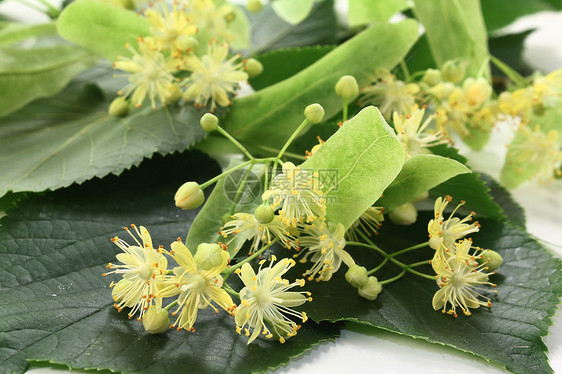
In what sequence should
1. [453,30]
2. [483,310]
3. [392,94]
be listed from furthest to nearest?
[453,30] < [392,94] < [483,310]

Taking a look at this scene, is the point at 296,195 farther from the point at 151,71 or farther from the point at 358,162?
the point at 151,71

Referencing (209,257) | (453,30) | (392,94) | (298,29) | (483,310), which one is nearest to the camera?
(209,257)

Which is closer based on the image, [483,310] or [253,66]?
[483,310]

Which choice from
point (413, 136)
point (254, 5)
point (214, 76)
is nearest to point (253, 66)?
point (214, 76)

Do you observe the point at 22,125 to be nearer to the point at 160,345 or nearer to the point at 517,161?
the point at 160,345

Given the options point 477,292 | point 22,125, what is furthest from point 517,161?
point 22,125

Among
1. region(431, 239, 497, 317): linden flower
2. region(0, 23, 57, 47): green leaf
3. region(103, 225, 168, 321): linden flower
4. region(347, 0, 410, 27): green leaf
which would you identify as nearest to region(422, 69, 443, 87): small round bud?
region(347, 0, 410, 27): green leaf

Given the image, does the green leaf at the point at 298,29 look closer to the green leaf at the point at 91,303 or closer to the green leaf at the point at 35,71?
the green leaf at the point at 35,71

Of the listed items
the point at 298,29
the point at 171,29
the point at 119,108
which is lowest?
the point at 298,29
